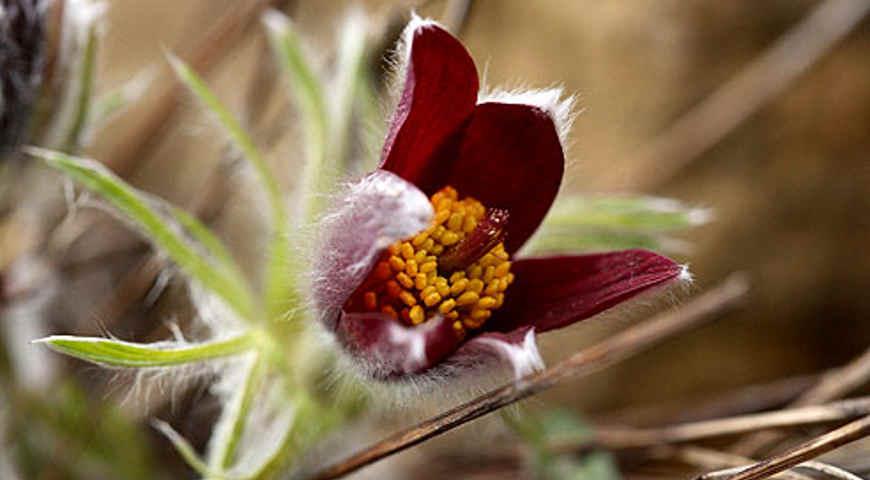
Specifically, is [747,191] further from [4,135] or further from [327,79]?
[4,135]

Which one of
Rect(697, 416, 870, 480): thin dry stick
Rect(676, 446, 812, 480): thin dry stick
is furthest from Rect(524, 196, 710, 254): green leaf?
Rect(697, 416, 870, 480): thin dry stick

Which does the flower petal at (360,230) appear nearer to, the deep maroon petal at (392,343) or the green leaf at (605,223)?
the deep maroon petal at (392,343)

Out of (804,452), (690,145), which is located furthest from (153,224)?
(690,145)

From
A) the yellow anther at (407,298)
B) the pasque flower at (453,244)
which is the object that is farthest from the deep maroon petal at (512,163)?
the yellow anther at (407,298)

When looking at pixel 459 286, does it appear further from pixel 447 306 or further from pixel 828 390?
pixel 828 390

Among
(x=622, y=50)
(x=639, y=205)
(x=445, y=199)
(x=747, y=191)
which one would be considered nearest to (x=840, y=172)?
(x=747, y=191)

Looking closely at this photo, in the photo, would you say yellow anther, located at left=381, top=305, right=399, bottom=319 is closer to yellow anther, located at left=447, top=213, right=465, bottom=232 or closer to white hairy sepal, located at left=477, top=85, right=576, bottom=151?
yellow anther, located at left=447, top=213, right=465, bottom=232
